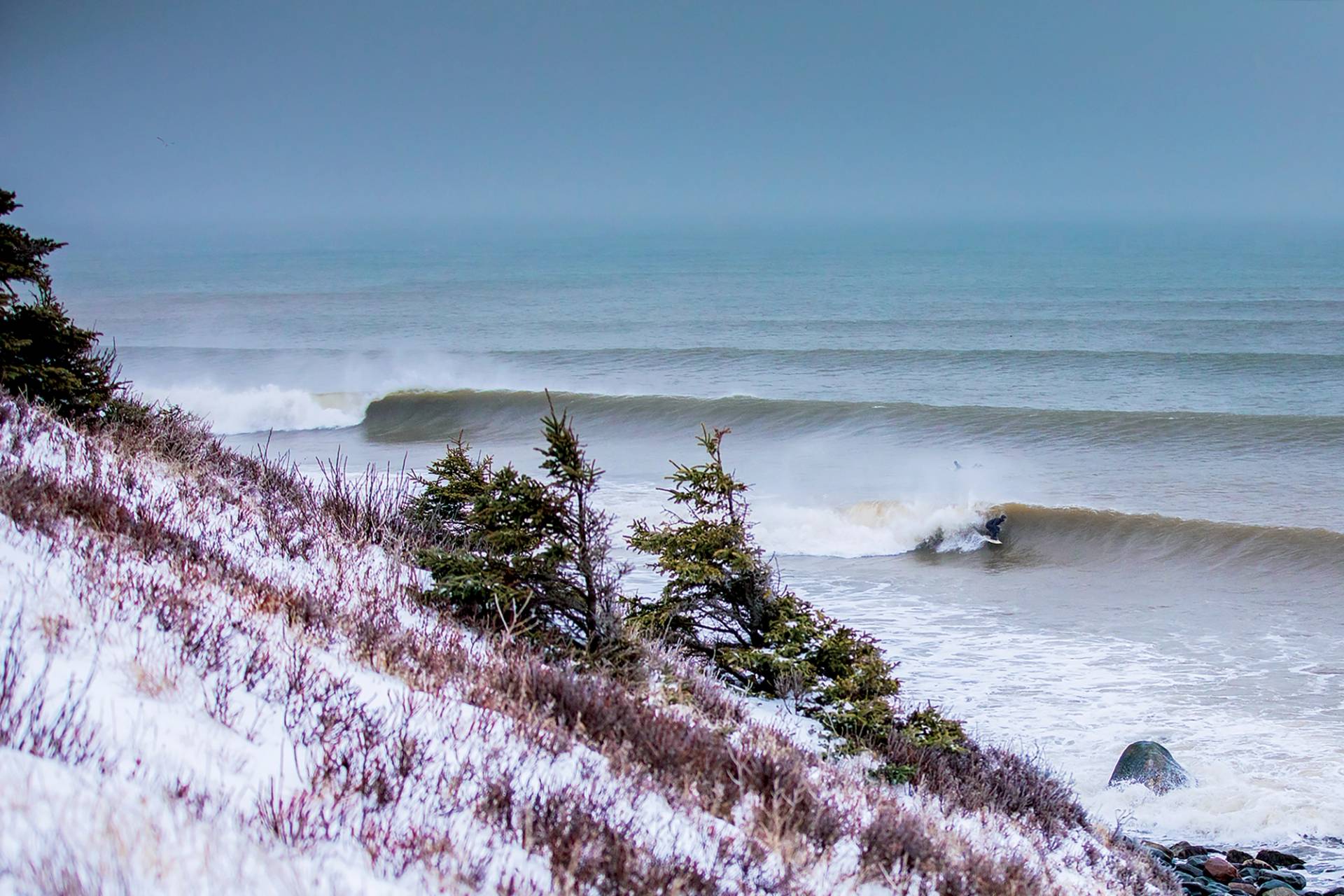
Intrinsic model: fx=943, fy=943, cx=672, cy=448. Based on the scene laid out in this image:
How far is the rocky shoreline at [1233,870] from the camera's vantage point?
25.1ft

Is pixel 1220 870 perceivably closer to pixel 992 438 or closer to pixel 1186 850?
pixel 1186 850

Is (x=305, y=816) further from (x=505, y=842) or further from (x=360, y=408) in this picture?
(x=360, y=408)

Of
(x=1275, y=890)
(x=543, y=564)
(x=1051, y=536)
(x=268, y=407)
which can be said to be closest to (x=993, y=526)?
(x=1051, y=536)

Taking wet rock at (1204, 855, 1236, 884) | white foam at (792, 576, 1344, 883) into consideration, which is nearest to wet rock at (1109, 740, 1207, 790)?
white foam at (792, 576, 1344, 883)

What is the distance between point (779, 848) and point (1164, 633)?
12.8 meters

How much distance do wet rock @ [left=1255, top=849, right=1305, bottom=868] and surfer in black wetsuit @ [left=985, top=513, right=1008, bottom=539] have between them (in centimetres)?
1189

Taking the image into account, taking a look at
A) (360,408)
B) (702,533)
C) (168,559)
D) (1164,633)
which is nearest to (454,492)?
(702,533)

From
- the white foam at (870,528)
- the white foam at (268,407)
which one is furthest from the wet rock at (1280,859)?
the white foam at (268,407)

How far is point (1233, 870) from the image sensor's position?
26.2ft

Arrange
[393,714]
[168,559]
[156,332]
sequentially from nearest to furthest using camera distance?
[393,714] → [168,559] → [156,332]

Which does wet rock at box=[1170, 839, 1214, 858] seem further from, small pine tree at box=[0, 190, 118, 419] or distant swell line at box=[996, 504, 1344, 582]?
small pine tree at box=[0, 190, 118, 419]

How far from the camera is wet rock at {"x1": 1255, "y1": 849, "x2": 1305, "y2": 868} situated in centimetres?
823

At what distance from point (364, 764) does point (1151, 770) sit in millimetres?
8575

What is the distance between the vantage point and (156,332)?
52281 mm
